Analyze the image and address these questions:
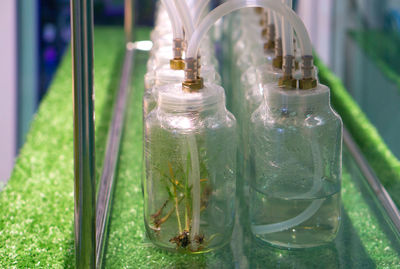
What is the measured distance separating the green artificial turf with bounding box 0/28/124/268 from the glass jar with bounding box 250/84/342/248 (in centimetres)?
34

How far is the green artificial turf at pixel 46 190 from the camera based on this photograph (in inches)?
39.4

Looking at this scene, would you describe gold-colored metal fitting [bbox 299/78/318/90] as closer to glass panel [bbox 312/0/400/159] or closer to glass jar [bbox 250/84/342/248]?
glass jar [bbox 250/84/342/248]

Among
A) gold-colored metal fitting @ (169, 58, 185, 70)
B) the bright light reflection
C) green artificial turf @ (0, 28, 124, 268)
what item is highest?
gold-colored metal fitting @ (169, 58, 185, 70)

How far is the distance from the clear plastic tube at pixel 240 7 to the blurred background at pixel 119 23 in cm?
176

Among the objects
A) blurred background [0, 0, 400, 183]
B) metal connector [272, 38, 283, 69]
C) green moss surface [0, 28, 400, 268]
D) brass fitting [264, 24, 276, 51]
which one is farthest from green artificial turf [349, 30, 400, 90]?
metal connector [272, 38, 283, 69]

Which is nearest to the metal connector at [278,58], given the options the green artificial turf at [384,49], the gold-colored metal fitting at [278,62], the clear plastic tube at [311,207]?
the gold-colored metal fitting at [278,62]

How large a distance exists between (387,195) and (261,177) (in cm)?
35

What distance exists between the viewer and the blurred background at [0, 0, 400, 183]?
272 centimetres

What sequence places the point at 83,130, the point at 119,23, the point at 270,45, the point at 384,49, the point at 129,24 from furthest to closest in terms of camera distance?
A: 1. the point at 119,23
2. the point at 384,49
3. the point at 129,24
4. the point at 270,45
5. the point at 83,130

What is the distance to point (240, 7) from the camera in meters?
0.78

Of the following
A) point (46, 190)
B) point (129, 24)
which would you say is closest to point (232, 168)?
point (46, 190)

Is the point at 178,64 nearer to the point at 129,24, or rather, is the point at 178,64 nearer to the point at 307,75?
the point at 307,75

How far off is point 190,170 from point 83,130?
0.17 meters

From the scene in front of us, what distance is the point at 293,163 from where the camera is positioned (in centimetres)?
85
